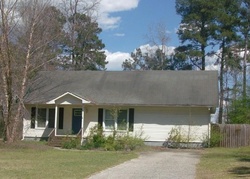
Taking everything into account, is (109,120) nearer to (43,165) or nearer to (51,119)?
(51,119)

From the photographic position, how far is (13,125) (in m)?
25.9

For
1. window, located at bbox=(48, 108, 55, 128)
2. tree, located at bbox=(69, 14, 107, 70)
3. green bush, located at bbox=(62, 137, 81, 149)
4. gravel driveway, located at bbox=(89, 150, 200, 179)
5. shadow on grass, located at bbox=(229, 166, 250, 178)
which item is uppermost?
tree, located at bbox=(69, 14, 107, 70)

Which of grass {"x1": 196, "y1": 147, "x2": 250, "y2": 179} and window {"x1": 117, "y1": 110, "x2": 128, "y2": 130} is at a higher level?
window {"x1": 117, "y1": 110, "x2": 128, "y2": 130}

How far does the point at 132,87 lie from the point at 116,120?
3.07 meters

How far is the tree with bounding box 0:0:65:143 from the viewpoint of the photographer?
24828 mm

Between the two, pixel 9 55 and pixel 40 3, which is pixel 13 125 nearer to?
pixel 9 55

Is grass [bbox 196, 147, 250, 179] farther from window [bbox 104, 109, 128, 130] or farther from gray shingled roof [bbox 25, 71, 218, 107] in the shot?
window [bbox 104, 109, 128, 130]

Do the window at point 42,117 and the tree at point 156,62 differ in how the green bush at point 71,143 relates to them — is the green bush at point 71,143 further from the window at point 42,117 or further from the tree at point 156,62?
the tree at point 156,62

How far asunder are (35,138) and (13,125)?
496 cm

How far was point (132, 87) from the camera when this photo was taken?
30.7 metres

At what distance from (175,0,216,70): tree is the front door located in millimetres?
20304

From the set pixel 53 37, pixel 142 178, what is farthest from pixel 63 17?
pixel 142 178

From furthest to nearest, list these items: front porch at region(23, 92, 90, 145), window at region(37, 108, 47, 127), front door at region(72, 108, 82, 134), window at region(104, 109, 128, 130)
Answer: window at region(37, 108, 47, 127) → front door at region(72, 108, 82, 134) → front porch at region(23, 92, 90, 145) → window at region(104, 109, 128, 130)

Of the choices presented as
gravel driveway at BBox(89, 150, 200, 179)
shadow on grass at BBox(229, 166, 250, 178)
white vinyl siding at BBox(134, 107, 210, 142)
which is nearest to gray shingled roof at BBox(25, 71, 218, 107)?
white vinyl siding at BBox(134, 107, 210, 142)
